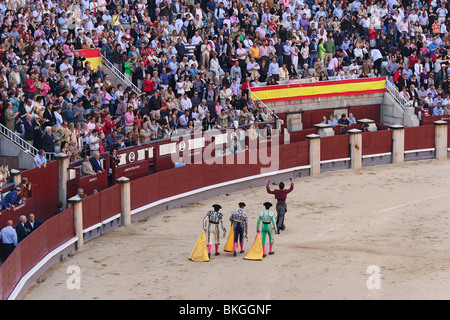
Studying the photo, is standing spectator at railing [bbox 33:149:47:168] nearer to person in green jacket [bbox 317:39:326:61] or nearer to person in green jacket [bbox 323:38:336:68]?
person in green jacket [bbox 317:39:326:61]

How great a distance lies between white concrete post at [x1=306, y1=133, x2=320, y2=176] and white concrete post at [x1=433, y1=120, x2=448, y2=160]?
4490mm

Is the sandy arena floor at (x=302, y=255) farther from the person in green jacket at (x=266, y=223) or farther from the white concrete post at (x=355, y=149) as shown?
the white concrete post at (x=355, y=149)

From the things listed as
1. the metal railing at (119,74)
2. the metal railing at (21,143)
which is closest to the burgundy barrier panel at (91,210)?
the metal railing at (21,143)

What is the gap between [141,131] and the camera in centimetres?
2952

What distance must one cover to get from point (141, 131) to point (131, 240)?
15.7 feet

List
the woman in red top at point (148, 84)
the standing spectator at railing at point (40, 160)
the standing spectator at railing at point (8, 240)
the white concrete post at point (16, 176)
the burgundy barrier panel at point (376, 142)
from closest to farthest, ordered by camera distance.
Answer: the standing spectator at railing at point (8, 240) → the white concrete post at point (16, 176) → the standing spectator at railing at point (40, 160) → the woman in red top at point (148, 84) → the burgundy barrier panel at point (376, 142)

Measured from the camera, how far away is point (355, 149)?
33.2 metres

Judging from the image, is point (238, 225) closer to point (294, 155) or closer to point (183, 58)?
point (294, 155)

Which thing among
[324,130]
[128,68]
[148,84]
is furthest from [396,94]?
[128,68]

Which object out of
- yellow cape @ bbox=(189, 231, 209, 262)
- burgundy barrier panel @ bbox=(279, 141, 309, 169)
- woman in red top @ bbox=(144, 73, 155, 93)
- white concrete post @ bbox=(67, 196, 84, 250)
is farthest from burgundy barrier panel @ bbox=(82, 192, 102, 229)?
burgundy barrier panel @ bbox=(279, 141, 309, 169)

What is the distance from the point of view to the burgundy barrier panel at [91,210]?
2489 centimetres

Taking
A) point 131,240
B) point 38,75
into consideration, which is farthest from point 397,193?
point 38,75

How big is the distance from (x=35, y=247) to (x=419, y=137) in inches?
629

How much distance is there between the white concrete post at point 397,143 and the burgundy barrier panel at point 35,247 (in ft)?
42.8
